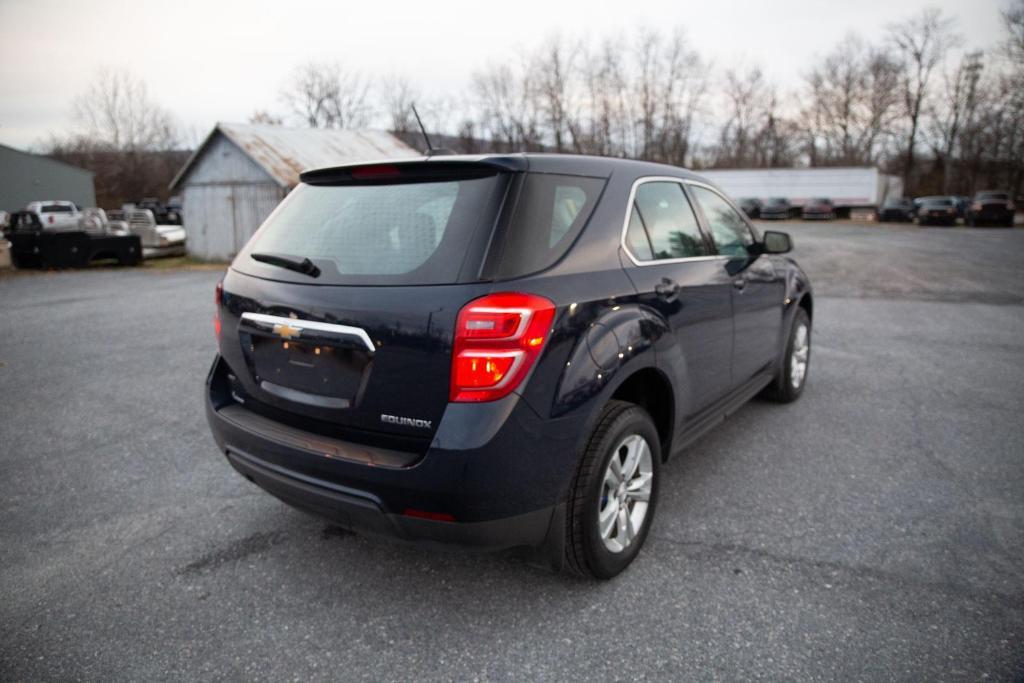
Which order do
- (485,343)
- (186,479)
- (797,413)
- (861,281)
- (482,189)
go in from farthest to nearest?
(861,281)
(797,413)
(186,479)
(482,189)
(485,343)

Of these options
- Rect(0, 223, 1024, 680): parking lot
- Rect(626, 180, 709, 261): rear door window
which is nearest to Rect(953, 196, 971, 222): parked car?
Rect(0, 223, 1024, 680): parking lot

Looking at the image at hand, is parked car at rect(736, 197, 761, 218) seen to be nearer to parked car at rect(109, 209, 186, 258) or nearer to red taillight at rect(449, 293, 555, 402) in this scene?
parked car at rect(109, 209, 186, 258)

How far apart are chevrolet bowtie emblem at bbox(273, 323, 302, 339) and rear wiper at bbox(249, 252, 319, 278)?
0.22 m

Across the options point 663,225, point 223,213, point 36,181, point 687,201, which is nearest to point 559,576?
point 663,225

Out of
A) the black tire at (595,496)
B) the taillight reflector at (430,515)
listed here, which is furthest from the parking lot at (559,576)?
the taillight reflector at (430,515)

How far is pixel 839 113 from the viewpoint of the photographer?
198 ft

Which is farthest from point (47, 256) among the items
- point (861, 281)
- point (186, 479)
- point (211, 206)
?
point (861, 281)

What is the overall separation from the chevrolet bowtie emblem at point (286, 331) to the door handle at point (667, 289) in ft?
5.05

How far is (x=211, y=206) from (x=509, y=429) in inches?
834

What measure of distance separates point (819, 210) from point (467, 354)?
40.9 m

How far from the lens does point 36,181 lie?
158 ft

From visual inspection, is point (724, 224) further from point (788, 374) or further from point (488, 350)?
point (488, 350)

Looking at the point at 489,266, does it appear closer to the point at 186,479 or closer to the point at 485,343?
the point at 485,343

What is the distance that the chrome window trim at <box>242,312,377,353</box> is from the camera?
2.24 metres
